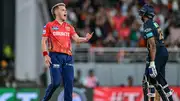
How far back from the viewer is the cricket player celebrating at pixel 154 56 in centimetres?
1505

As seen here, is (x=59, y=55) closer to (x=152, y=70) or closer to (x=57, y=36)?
(x=57, y=36)

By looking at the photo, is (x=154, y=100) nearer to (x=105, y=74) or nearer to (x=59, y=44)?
(x=59, y=44)

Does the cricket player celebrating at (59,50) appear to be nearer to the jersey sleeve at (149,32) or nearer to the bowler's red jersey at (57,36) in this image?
the bowler's red jersey at (57,36)

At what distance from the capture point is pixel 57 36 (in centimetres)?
1453

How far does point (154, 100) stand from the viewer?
15.5m

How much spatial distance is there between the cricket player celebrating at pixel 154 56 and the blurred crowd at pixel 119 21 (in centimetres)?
998

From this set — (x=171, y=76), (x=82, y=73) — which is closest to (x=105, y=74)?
(x=82, y=73)

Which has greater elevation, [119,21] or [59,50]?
[119,21]

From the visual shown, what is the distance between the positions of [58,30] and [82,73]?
11.0 meters

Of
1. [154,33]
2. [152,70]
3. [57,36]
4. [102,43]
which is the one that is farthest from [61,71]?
[102,43]

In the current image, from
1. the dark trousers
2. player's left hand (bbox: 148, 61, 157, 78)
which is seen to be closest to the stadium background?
player's left hand (bbox: 148, 61, 157, 78)

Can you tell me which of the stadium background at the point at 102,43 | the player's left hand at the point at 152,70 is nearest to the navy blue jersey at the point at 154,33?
the player's left hand at the point at 152,70

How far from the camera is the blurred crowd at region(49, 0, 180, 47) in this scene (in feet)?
83.9

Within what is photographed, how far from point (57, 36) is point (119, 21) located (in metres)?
11.8
